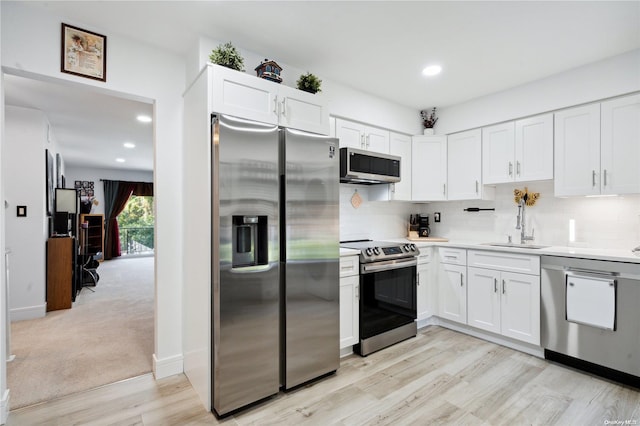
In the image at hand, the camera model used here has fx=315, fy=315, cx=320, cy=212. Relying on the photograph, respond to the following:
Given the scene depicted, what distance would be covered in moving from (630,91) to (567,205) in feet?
3.55

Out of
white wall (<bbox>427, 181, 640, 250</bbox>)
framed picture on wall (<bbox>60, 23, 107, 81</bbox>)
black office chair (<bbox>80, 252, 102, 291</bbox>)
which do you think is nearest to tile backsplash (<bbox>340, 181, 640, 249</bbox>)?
white wall (<bbox>427, 181, 640, 250</bbox>)

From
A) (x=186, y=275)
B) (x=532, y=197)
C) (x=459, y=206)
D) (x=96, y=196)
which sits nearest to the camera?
(x=186, y=275)

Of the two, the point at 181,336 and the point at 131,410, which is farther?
the point at 181,336

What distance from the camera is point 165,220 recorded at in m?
2.52

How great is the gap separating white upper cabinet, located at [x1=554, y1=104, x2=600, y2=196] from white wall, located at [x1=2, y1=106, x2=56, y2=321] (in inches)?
233

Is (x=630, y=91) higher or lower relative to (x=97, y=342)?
higher

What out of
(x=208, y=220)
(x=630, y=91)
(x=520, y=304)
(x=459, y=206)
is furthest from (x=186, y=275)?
(x=630, y=91)

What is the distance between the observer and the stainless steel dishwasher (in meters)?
2.33

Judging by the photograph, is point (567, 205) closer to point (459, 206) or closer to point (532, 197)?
point (532, 197)

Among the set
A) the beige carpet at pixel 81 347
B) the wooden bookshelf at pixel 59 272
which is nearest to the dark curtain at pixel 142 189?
the beige carpet at pixel 81 347

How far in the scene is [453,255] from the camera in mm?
3406

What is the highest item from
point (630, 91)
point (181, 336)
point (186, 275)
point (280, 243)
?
point (630, 91)

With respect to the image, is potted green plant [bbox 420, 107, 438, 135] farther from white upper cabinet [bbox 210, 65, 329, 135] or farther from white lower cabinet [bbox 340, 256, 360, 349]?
white lower cabinet [bbox 340, 256, 360, 349]

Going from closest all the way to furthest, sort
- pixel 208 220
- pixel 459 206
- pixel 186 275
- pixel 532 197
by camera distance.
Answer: pixel 208 220
pixel 186 275
pixel 532 197
pixel 459 206
